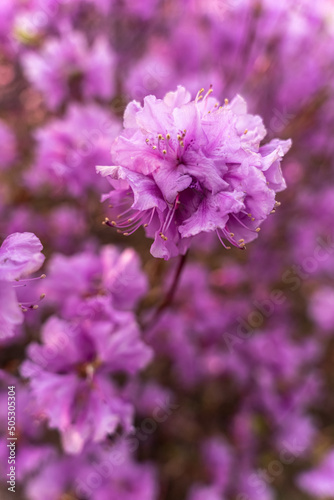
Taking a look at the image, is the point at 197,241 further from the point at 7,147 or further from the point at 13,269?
the point at 13,269

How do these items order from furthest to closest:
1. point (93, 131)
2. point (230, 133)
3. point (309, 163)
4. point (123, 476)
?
1. point (309, 163)
2. point (123, 476)
3. point (93, 131)
4. point (230, 133)

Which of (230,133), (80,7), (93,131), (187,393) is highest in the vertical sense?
(230,133)

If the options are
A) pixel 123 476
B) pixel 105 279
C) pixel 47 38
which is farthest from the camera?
pixel 47 38

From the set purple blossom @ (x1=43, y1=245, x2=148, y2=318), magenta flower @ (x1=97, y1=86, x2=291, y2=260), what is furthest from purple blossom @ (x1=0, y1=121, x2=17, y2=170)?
magenta flower @ (x1=97, y1=86, x2=291, y2=260)

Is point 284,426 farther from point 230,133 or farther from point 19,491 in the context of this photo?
point 230,133

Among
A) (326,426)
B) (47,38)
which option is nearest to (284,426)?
(326,426)

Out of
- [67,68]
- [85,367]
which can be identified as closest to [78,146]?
[67,68]
